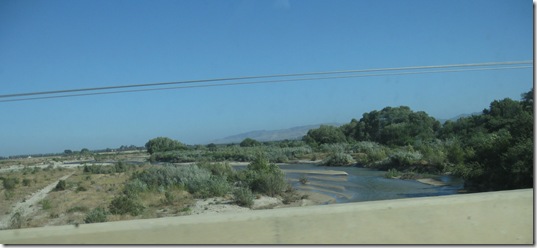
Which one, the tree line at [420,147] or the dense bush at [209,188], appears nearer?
the tree line at [420,147]

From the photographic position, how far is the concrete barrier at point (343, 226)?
219 inches

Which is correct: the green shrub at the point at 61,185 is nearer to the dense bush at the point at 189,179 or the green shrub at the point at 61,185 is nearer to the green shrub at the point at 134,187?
the green shrub at the point at 134,187

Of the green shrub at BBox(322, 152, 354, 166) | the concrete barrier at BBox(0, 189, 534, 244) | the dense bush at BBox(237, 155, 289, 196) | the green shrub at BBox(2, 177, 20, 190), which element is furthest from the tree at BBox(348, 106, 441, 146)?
the concrete barrier at BBox(0, 189, 534, 244)

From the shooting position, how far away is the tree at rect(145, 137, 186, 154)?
25594mm

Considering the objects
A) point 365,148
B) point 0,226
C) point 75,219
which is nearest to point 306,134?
point 365,148

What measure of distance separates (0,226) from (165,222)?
1257 centimetres

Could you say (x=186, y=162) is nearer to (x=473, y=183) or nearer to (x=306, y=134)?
(x=306, y=134)

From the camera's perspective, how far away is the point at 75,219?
1798 cm

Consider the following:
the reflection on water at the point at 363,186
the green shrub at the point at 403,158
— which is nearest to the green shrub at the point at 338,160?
the reflection on water at the point at 363,186

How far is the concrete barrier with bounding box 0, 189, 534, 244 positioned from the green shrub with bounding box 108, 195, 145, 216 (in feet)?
43.4

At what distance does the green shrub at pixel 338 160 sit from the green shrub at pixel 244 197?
9.38 metres

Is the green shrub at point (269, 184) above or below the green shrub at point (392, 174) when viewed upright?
above

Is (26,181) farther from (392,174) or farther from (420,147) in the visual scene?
(420,147)

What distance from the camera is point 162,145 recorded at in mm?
25812
